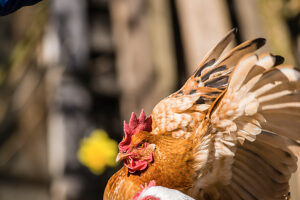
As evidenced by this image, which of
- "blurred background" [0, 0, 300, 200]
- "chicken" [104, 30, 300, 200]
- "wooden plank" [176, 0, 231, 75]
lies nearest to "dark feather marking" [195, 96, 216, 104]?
"chicken" [104, 30, 300, 200]

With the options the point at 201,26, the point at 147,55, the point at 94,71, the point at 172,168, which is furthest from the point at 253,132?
the point at 94,71

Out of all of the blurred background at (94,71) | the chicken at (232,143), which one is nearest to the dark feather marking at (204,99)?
the chicken at (232,143)

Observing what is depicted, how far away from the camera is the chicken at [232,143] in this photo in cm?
76

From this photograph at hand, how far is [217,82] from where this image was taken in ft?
3.25

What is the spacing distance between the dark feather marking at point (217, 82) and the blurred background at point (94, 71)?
2.15 ft

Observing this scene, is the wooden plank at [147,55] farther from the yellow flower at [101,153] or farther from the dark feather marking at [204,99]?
the dark feather marking at [204,99]

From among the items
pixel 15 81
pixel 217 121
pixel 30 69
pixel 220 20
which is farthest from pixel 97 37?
pixel 217 121

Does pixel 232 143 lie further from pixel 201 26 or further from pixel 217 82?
pixel 201 26

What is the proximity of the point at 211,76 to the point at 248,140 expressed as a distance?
256 millimetres

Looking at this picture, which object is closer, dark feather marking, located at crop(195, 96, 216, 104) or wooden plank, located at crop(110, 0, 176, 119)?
dark feather marking, located at crop(195, 96, 216, 104)

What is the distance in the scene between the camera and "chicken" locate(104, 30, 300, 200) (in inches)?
30.0

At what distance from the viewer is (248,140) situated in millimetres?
810

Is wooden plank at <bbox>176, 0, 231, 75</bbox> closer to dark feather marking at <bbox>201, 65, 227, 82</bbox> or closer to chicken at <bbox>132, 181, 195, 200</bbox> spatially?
dark feather marking at <bbox>201, 65, 227, 82</bbox>

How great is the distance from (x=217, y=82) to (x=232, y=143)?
0.75 ft
